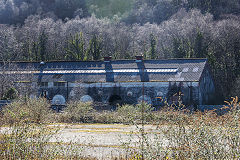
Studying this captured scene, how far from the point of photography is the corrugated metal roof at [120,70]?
113 feet

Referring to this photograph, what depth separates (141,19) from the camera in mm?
83062

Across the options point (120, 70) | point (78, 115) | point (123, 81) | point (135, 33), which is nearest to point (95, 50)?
point (120, 70)

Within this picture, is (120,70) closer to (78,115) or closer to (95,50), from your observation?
(78,115)

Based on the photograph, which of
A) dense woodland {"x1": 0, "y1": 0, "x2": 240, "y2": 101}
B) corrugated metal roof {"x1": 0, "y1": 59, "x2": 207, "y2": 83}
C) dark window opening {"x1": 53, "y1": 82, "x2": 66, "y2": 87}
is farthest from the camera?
dense woodland {"x1": 0, "y1": 0, "x2": 240, "y2": 101}

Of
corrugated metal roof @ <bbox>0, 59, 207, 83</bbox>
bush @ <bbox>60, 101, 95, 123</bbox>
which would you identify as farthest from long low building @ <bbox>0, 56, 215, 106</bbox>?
bush @ <bbox>60, 101, 95, 123</bbox>

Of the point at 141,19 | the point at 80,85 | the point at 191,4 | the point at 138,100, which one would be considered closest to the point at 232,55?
the point at 138,100

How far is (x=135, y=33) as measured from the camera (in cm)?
7250

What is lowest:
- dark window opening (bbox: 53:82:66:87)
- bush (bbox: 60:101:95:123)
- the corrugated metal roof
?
bush (bbox: 60:101:95:123)

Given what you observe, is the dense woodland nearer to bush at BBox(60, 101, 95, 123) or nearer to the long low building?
the long low building

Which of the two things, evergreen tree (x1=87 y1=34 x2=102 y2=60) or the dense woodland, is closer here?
the dense woodland

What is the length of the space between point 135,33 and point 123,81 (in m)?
39.1

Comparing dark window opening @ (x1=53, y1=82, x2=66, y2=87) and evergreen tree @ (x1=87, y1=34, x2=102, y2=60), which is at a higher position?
evergreen tree @ (x1=87, y1=34, x2=102, y2=60)

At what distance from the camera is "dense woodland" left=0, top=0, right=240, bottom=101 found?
4728 centimetres

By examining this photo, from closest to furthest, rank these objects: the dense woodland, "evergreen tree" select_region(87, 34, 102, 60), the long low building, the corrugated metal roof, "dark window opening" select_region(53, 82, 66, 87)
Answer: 1. the long low building
2. the corrugated metal roof
3. "dark window opening" select_region(53, 82, 66, 87)
4. the dense woodland
5. "evergreen tree" select_region(87, 34, 102, 60)
